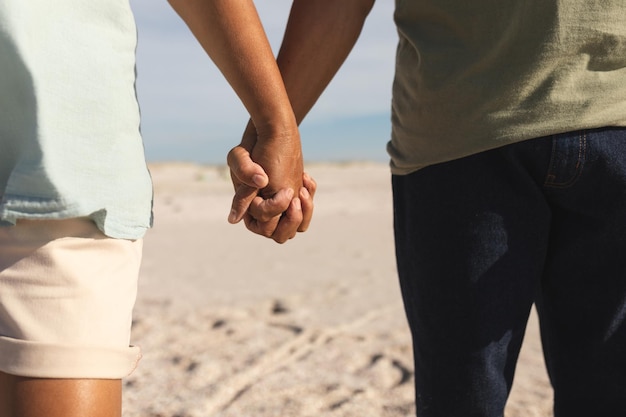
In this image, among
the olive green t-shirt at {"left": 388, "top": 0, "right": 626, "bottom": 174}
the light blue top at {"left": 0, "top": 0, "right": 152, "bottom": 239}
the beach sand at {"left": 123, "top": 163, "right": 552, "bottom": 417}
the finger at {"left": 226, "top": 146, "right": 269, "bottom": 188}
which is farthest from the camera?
the beach sand at {"left": 123, "top": 163, "right": 552, "bottom": 417}

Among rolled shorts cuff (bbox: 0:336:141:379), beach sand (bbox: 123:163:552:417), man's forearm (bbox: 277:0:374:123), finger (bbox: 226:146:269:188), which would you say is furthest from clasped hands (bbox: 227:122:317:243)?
beach sand (bbox: 123:163:552:417)

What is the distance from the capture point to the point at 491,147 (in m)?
1.42

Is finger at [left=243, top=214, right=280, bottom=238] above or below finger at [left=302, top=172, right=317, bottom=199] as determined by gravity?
below

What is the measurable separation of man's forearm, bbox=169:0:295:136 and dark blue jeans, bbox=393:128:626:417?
0.29 meters

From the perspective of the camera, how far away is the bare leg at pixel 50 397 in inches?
47.4

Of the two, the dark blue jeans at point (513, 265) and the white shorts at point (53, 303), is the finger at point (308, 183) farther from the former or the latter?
the white shorts at point (53, 303)

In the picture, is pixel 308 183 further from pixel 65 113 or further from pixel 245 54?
pixel 65 113

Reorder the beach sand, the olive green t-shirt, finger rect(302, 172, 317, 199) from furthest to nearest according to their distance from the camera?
the beach sand
finger rect(302, 172, 317, 199)
the olive green t-shirt

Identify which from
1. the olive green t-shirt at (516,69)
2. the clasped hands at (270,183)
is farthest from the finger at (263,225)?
the olive green t-shirt at (516,69)

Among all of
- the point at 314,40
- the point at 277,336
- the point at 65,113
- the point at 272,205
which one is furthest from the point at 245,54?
the point at 277,336

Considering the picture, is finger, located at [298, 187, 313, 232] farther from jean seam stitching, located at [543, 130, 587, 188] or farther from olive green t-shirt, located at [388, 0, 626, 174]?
jean seam stitching, located at [543, 130, 587, 188]

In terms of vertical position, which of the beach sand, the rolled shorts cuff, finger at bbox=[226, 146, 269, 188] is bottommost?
the beach sand

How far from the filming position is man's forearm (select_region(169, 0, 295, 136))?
57.4 inches

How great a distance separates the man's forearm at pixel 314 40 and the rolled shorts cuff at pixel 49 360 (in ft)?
2.14
